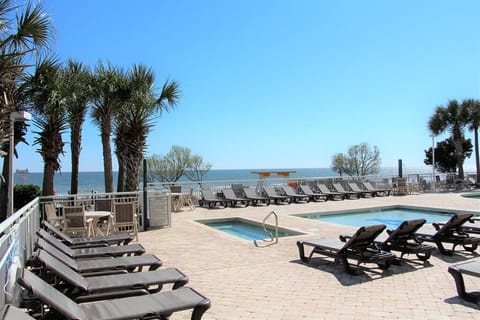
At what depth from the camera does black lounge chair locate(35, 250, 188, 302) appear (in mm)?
3740

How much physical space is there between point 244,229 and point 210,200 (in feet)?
13.4

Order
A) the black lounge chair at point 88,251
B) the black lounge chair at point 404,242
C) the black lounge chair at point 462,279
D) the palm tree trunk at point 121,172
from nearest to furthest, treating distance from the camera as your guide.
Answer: the black lounge chair at point 462,279
the black lounge chair at point 88,251
the black lounge chair at point 404,242
the palm tree trunk at point 121,172

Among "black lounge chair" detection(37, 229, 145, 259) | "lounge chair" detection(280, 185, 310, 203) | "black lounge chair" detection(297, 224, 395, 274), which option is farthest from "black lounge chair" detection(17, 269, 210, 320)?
"lounge chair" detection(280, 185, 310, 203)

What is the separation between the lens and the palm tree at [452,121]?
24938mm

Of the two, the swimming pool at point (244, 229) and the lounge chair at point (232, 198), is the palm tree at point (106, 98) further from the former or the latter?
the lounge chair at point (232, 198)

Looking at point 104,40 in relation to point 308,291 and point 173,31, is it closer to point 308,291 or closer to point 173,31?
point 173,31

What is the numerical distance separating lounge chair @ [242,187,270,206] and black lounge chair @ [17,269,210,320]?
1195 centimetres

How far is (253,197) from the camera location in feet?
50.5

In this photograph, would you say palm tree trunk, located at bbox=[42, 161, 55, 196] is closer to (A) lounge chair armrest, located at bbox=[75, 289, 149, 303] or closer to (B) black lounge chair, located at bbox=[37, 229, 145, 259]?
(B) black lounge chair, located at bbox=[37, 229, 145, 259]

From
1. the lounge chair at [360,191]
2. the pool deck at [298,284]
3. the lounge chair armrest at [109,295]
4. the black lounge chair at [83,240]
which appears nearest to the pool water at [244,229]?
the pool deck at [298,284]

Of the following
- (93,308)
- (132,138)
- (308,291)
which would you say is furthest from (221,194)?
(93,308)

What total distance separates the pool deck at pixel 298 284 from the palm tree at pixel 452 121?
842 inches

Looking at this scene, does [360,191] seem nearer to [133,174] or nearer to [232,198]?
[232,198]

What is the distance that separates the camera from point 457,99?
82.9ft
